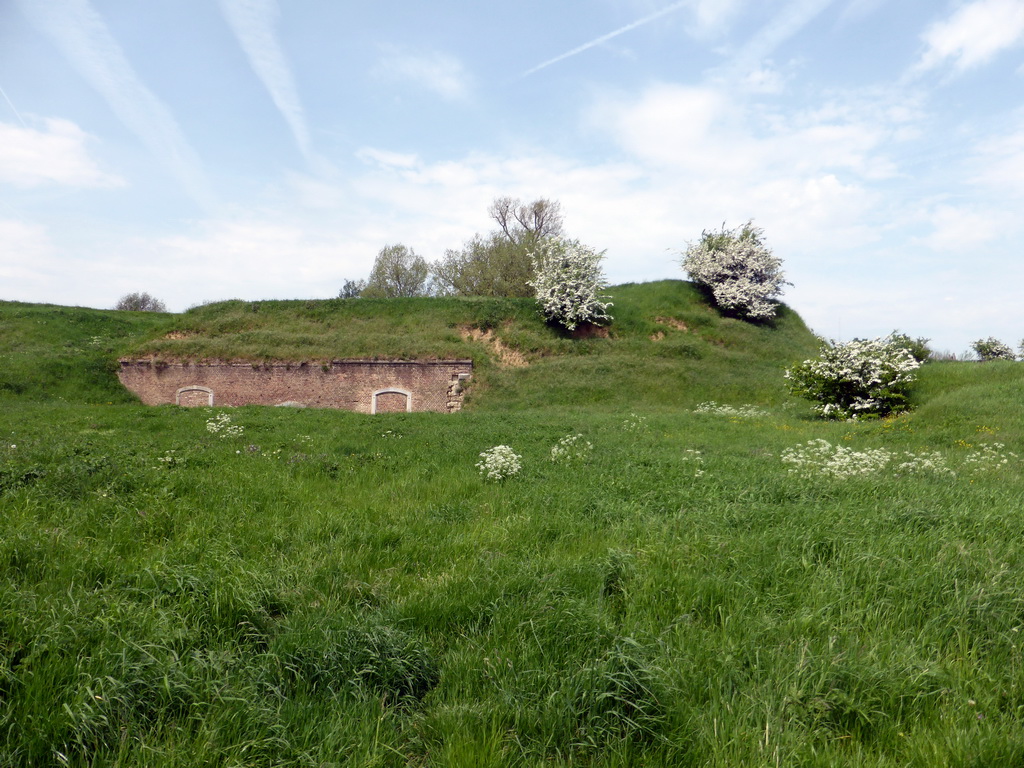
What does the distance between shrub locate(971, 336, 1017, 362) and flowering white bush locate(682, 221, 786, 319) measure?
12.2 meters

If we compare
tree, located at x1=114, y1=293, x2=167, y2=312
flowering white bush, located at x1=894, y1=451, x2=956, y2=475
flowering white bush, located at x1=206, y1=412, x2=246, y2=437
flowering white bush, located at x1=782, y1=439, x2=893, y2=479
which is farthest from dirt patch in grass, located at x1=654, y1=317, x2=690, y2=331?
tree, located at x1=114, y1=293, x2=167, y2=312

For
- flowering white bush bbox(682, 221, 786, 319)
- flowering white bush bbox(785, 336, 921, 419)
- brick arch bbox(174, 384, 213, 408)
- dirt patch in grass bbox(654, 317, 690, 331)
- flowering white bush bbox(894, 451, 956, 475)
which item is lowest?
brick arch bbox(174, 384, 213, 408)

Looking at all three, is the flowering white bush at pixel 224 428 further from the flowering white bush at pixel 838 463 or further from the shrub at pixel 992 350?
the shrub at pixel 992 350

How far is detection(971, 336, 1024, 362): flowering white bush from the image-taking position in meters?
31.6

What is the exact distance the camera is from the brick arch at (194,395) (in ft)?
87.0

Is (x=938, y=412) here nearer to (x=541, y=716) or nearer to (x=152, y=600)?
(x=541, y=716)

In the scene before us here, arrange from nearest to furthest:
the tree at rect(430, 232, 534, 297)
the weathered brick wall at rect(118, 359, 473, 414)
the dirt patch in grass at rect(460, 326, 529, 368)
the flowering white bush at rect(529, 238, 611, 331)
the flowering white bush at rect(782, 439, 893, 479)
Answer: the flowering white bush at rect(782, 439, 893, 479)
the weathered brick wall at rect(118, 359, 473, 414)
the dirt patch in grass at rect(460, 326, 529, 368)
the flowering white bush at rect(529, 238, 611, 331)
the tree at rect(430, 232, 534, 297)

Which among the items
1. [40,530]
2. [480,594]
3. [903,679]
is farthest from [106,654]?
[903,679]

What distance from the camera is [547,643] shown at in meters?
3.23

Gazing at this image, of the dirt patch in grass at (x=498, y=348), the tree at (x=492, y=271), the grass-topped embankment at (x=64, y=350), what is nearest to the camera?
the grass-topped embankment at (x=64, y=350)

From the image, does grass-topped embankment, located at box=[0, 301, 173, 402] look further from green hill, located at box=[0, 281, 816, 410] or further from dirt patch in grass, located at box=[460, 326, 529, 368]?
dirt patch in grass, located at box=[460, 326, 529, 368]

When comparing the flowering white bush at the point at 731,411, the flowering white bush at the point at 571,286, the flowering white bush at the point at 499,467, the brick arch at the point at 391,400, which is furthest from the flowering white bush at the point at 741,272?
the flowering white bush at the point at 499,467

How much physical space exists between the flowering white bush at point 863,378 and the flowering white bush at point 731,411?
2092mm

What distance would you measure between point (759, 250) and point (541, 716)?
3627 cm
